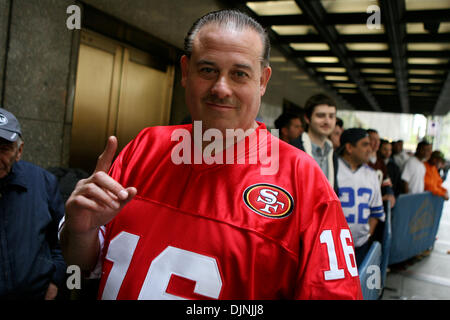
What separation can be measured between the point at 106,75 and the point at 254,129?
3495 mm

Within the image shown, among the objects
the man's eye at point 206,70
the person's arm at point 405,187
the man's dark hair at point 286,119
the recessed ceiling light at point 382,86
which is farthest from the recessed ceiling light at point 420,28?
the man's eye at point 206,70

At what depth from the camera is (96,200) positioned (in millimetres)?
1009

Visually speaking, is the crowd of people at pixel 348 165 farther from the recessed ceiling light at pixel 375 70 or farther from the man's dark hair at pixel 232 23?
the recessed ceiling light at pixel 375 70

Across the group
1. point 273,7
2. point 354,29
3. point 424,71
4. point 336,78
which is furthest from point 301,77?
point 273,7

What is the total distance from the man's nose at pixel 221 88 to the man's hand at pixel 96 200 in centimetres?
39

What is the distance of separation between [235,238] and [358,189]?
2762 millimetres

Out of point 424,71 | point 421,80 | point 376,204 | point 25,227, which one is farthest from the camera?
point 421,80

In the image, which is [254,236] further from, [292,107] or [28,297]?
[292,107]

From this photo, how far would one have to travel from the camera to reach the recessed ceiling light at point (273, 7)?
648cm

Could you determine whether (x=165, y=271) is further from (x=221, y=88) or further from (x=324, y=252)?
(x=221, y=88)

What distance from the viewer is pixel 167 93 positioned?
17.6ft

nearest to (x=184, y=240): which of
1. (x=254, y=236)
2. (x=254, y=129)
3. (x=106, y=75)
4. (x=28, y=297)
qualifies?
(x=254, y=236)

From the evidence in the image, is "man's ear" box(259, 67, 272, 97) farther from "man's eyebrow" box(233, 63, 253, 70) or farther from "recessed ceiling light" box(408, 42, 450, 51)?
"recessed ceiling light" box(408, 42, 450, 51)

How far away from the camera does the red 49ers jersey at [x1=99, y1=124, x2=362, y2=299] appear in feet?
3.33
